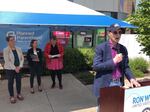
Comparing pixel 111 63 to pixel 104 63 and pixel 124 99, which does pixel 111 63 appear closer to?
pixel 104 63

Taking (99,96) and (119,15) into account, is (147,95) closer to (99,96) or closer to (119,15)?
(99,96)

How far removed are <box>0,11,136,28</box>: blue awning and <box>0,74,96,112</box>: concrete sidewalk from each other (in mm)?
2023

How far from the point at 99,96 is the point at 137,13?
5334 millimetres

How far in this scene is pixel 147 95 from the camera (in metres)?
5.39

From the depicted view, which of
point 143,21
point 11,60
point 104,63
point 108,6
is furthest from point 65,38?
point 108,6

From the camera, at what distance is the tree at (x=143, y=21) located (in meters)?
9.95

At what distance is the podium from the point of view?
16.9 feet

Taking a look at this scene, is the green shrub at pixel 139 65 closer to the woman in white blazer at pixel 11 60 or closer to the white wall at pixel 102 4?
the woman in white blazer at pixel 11 60

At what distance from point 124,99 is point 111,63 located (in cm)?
58

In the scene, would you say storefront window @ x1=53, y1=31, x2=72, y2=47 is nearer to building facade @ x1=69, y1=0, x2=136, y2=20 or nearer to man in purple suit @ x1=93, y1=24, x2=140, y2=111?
building facade @ x1=69, y1=0, x2=136, y2=20

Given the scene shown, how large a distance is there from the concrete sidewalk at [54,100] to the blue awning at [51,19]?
2.02m

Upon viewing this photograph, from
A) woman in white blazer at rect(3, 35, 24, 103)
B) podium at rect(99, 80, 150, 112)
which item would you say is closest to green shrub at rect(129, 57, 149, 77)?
woman in white blazer at rect(3, 35, 24, 103)

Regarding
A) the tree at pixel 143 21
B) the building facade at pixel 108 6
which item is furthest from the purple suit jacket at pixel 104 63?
the building facade at pixel 108 6

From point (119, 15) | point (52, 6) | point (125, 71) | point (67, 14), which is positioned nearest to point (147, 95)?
point (125, 71)
